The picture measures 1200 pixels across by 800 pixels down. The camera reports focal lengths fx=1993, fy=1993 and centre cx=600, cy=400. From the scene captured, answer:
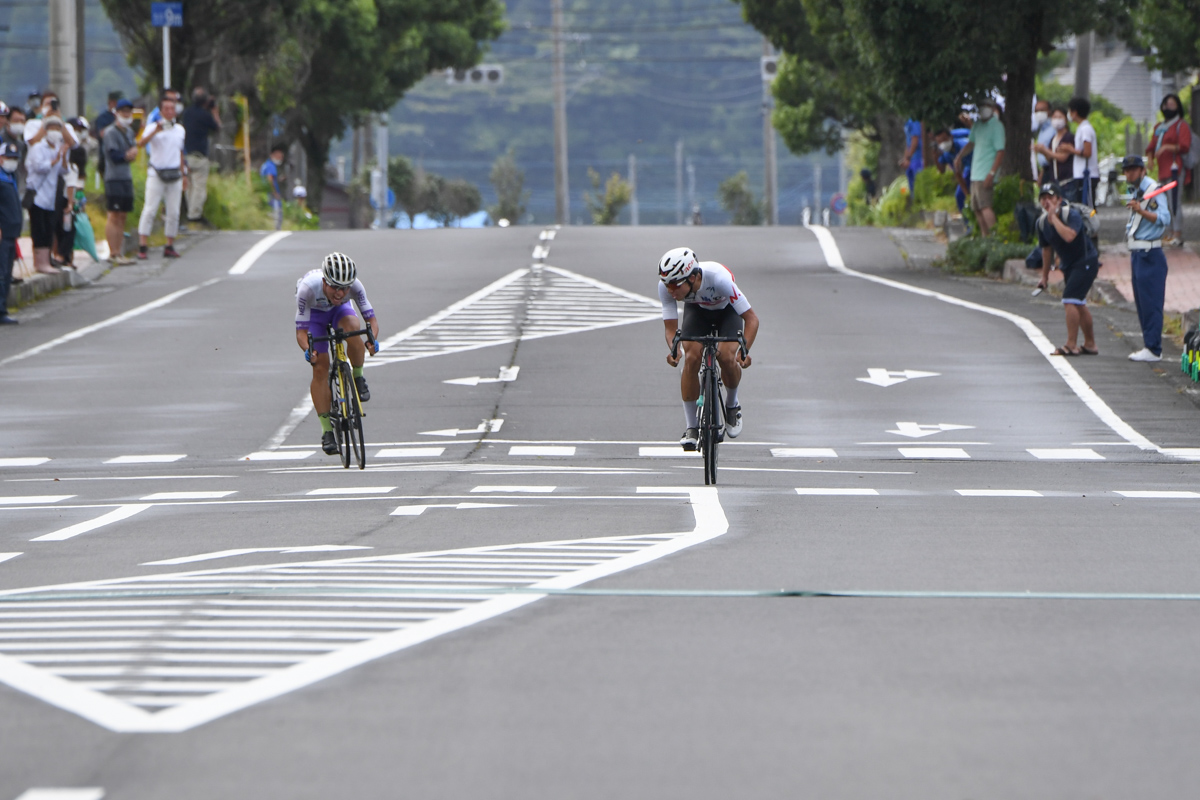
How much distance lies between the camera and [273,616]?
7715 millimetres

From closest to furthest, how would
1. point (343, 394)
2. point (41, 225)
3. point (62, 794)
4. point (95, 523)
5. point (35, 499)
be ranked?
1. point (62, 794)
2. point (95, 523)
3. point (35, 499)
4. point (343, 394)
5. point (41, 225)

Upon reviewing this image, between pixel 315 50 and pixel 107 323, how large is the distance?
90.1 ft

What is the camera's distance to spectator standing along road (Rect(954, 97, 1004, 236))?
88.2ft

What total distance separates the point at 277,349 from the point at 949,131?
1452 centimetres

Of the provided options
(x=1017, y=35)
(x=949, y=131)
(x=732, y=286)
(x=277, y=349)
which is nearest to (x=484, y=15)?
(x=949, y=131)

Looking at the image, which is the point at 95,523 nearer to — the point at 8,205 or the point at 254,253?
the point at 8,205

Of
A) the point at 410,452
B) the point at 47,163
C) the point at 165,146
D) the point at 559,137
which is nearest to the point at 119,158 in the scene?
the point at 165,146

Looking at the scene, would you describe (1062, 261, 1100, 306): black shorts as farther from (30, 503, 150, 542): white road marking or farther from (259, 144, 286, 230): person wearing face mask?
(259, 144, 286, 230): person wearing face mask

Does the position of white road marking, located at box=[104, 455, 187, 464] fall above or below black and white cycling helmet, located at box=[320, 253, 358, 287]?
below

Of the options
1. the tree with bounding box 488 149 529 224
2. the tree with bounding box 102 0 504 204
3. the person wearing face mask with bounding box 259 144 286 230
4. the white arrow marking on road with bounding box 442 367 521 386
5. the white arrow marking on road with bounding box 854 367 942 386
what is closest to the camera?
the white arrow marking on road with bounding box 854 367 942 386

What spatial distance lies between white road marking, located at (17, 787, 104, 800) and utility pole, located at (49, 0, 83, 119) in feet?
81.4

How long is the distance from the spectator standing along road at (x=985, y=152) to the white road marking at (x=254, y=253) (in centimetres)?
1034

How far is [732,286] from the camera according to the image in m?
13.3

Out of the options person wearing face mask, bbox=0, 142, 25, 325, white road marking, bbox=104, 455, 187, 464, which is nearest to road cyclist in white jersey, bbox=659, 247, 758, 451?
white road marking, bbox=104, 455, 187, 464
